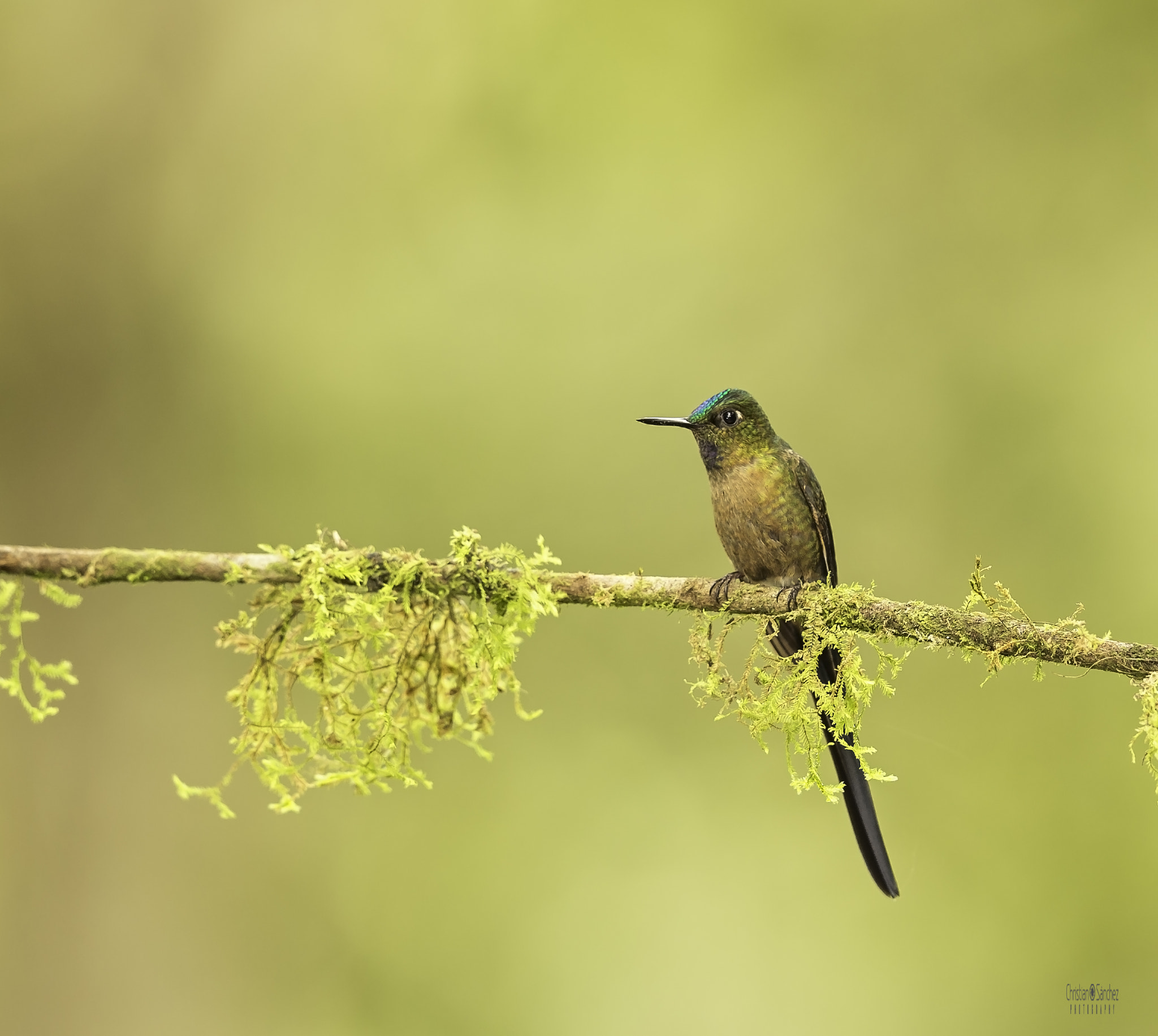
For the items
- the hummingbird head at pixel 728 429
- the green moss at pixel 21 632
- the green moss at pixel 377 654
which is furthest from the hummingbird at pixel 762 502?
the green moss at pixel 21 632

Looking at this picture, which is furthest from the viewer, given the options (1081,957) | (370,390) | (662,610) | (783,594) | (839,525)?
(370,390)

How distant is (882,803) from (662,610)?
2515 mm

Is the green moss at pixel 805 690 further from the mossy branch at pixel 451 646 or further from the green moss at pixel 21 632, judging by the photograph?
the green moss at pixel 21 632

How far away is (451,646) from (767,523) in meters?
0.89

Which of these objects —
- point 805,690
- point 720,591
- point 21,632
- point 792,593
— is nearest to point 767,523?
point 792,593

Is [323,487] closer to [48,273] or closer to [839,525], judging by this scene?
[48,273]

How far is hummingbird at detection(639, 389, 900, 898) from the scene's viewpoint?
2.54 meters

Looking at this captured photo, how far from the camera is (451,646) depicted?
2.23m

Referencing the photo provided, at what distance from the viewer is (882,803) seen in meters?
4.21

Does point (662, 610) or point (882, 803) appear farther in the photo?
point (882, 803)

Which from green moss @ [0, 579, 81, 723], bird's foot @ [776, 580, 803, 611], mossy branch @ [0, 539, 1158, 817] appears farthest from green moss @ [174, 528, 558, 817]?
bird's foot @ [776, 580, 803, 611]

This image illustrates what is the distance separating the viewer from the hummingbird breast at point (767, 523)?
2.53m

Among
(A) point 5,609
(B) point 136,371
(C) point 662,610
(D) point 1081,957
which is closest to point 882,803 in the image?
(D) point 1081,957

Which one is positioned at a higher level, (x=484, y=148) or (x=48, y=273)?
(x=484, y=148)
